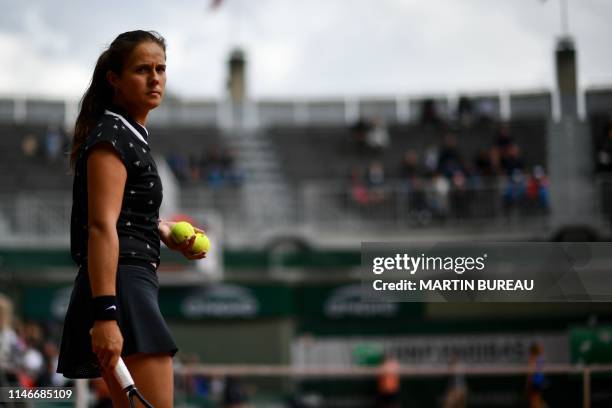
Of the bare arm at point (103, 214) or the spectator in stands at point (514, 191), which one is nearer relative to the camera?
the bare arm at point (103, 214)

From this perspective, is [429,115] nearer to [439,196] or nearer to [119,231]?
[439,196]

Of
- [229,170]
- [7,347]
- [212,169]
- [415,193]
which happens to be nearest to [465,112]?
[415,193]

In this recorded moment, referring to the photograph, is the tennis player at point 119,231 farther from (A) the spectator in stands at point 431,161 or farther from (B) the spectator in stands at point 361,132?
(B) the spectator in stands at point 361,132

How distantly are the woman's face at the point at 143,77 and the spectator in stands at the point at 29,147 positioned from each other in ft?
79.7

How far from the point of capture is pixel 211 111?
3097 centimetres

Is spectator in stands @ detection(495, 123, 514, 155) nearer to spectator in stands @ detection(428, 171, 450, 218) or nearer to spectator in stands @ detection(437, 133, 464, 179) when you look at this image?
spectator in stands @ detection(437, 133, 464, 179)

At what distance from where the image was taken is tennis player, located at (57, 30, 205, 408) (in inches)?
139

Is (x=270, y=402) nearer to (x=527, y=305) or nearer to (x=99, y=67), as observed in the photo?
(x=527, y=305)

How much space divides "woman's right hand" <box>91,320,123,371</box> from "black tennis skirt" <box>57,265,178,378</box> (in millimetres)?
119

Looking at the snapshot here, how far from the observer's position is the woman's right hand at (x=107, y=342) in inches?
136

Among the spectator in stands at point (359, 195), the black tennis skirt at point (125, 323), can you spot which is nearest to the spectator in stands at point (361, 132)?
the spectator in stands at point (359, 195)

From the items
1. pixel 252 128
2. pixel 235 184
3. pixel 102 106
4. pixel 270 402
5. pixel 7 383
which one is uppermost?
pixel 252 128

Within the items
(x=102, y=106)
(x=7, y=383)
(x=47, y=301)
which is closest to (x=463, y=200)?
(x=47, y=301)

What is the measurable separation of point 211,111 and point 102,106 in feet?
89.3
